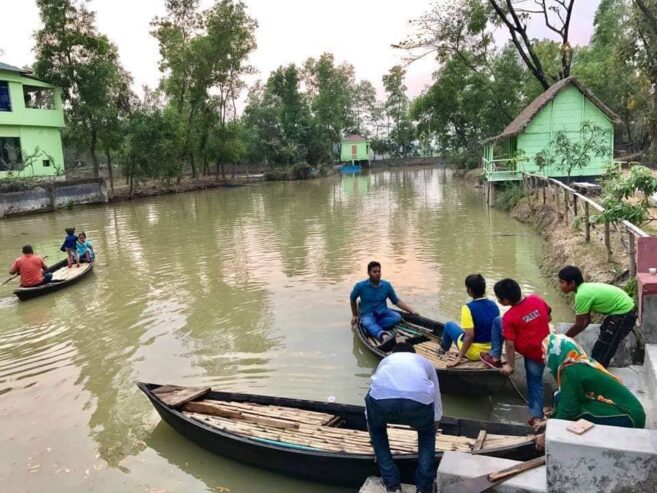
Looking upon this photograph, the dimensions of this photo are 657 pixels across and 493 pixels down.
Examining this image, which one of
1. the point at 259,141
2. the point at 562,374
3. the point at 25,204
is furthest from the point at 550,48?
the point at 562,374

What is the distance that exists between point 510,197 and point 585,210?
12833 millimetres

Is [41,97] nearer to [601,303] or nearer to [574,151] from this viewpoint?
[574,151]

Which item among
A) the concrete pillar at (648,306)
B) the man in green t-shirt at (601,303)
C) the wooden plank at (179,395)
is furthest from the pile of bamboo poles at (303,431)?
the concrete pillar at (648,306)

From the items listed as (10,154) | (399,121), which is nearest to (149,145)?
(10,154)

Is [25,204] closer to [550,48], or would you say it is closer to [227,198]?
[227,198]

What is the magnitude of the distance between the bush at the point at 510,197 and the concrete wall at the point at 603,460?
67.6 ft

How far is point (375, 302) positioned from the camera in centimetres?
859

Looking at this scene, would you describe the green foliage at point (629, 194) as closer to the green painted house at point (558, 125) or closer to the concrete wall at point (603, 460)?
the concrete wall at point (603, 460)

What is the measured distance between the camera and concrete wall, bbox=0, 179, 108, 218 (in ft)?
97.8

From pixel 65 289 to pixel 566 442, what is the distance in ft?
41.6

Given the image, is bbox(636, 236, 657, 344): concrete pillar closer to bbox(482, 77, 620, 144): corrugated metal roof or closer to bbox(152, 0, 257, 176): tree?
bbox(482, 77, 620, 144): corrugated metal roof

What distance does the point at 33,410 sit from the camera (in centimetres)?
725

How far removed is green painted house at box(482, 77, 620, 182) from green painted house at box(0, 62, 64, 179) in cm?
2788

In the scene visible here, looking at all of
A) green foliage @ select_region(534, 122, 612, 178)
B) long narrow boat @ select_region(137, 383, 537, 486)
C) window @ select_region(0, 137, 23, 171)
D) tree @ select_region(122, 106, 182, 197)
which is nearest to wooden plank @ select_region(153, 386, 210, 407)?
long narrow boat @ select_region(137, 383, 537, 486)
